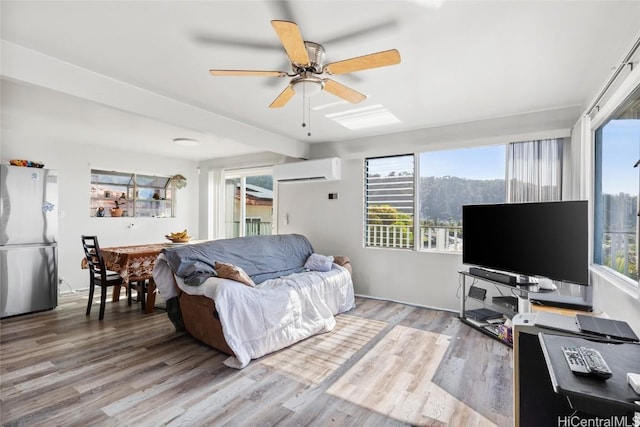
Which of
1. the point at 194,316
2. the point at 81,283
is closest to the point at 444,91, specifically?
the point at 194,316

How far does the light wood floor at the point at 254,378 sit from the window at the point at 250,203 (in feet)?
9.77

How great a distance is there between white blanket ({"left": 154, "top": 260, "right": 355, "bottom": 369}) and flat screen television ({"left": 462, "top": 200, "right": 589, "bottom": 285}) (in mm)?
1691

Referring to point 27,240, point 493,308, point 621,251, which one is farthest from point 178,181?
point 621,251

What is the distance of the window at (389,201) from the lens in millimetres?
4480

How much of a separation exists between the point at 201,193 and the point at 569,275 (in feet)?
20.9

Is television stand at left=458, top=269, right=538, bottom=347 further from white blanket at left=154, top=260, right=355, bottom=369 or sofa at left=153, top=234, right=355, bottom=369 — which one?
white blanket at left=154, top=260, right=355, bottom=369

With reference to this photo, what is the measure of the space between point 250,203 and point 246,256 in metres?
2.79

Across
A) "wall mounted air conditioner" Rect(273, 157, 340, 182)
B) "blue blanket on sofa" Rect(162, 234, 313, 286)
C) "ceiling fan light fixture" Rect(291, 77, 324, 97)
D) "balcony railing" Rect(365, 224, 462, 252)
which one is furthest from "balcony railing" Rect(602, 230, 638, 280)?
"wall mounted air conditioner" Rect(273, 157, 340, 182)

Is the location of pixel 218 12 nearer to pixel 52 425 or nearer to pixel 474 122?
pixel 52 425

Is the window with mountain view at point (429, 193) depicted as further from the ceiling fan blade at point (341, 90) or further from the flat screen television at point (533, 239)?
the ceiling fan blade at point (341, 90)

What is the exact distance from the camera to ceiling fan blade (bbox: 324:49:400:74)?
5.98 feet

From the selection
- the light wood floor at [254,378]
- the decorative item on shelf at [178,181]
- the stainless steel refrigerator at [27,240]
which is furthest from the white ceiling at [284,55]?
the decorative item on shelf at [178,181]

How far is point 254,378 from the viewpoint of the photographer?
2.43 metres

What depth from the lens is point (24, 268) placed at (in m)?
3.91
